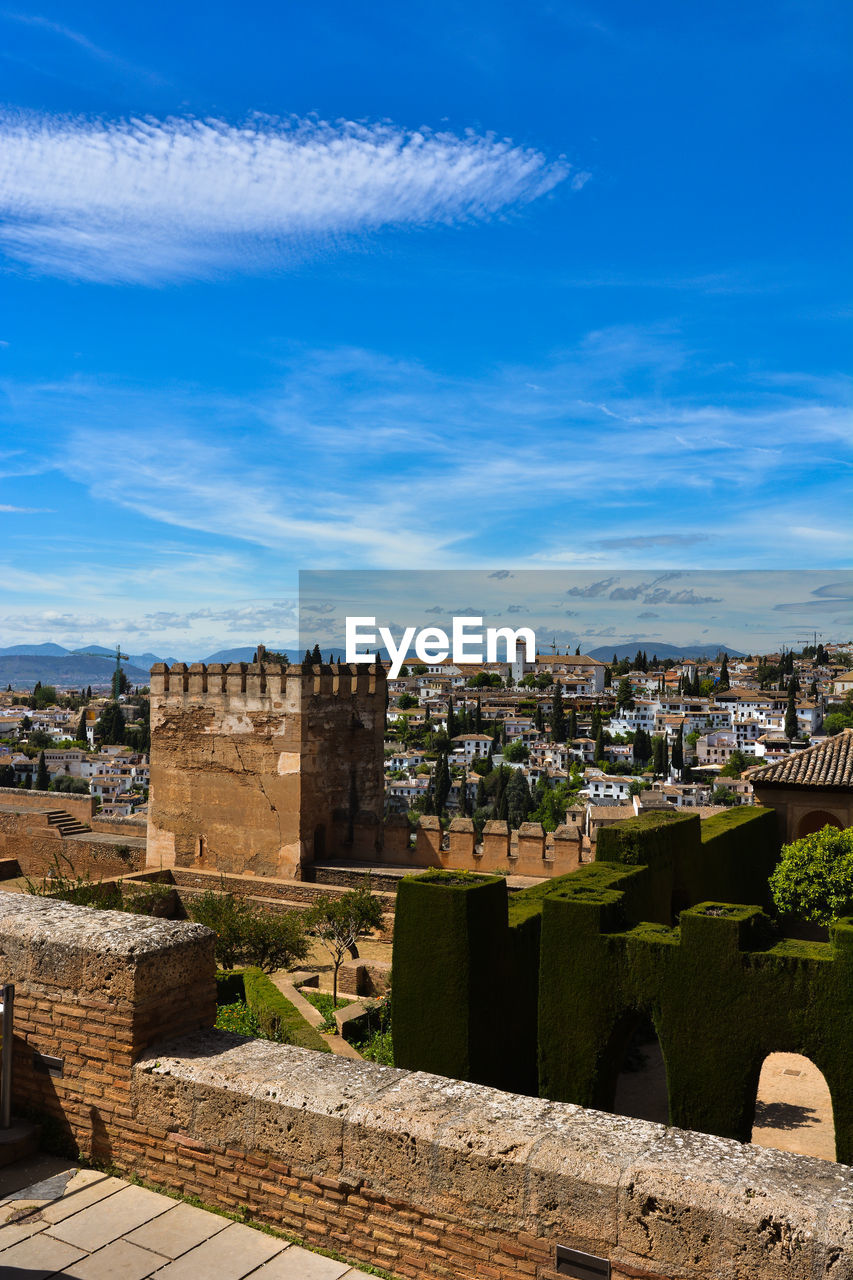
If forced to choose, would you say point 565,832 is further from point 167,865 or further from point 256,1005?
point 167,865

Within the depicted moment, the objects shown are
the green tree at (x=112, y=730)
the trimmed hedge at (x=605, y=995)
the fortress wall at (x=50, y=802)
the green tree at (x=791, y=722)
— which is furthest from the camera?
the green tree at (x=112, y=730)

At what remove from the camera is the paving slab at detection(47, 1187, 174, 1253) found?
4.04 m

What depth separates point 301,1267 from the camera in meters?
3.98

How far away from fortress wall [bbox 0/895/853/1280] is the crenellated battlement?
41.7 feet

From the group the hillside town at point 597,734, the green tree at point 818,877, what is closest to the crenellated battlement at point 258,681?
the green tree at point 818,877

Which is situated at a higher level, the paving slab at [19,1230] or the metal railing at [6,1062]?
the metal railing at [6,1062]

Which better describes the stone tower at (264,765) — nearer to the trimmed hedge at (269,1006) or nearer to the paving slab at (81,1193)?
the trimmed hedge at (269,1006)

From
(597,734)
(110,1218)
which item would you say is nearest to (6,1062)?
(110,1218)

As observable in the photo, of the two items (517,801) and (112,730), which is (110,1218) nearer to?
(517,801)

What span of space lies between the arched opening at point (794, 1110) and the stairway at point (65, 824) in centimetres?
1571

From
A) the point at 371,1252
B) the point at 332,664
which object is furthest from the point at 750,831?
the point at 371,1252

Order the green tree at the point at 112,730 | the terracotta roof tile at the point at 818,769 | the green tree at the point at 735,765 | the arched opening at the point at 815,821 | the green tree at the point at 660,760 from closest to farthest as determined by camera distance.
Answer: the terracotta roof tile at the point at 818,769 < the arched opening at the point at 815,821 < the green tree at the point at 735,765 < the green tree at the point at 660,760 < the green tree at the point at 112,730

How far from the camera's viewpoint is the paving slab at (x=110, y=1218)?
4043 millimetres

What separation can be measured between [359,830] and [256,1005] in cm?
697
